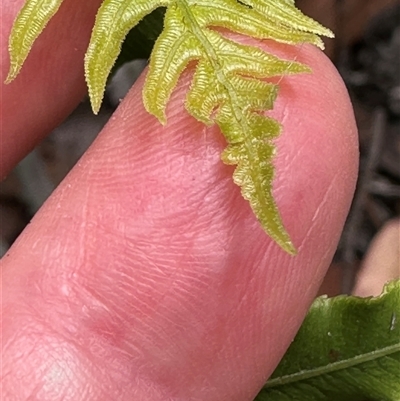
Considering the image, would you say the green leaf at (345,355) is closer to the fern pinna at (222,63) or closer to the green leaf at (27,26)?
the fern pinna at (222,63)

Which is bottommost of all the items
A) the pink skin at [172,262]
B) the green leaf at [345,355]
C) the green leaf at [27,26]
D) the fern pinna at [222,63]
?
the green leaf at [345,355]

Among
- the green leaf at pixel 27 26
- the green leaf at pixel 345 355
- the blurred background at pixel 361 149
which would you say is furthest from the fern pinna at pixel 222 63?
the blurred background at pixel 361 149

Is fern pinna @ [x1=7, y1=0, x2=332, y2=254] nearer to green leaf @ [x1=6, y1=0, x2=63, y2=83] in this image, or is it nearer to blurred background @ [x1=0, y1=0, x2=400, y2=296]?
green leaf @ [x1=6, y1=0, x2=63, y2=83]

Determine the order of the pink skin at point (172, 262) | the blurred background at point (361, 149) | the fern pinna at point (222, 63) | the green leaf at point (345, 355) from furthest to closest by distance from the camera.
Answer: the blurred background at point (361, 149)
the green leaf at point (345, 355)
the pink skin at point (172, 262)
the fern pinna at point (222, 63)

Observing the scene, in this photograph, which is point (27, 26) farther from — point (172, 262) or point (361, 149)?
point (361, 149)

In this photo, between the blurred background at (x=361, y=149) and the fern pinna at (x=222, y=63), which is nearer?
the fern pinna at (x=222, y=63)

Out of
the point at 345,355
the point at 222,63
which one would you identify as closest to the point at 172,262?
the point at 222,63
